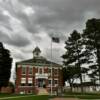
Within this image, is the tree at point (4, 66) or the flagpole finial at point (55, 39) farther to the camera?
the tree at point (4, 66)

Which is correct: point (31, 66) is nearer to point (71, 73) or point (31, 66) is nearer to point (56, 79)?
point (56, 79)

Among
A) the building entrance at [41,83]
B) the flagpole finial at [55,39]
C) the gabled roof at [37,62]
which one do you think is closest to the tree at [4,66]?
the gabled roof at [37,62]

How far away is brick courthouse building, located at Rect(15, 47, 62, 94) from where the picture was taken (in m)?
76.9

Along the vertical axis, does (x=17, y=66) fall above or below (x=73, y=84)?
above

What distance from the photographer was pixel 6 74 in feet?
227

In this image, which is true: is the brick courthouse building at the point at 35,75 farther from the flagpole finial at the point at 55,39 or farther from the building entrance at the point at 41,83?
the flagpole finial at the point at 55,39

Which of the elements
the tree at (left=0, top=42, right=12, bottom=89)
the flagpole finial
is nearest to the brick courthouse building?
the tree at (left=0, top=42, right=12, bottom=89)

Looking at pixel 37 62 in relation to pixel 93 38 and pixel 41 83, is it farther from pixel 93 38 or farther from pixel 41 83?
pixel 93 38

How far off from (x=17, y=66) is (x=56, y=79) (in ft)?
39.2

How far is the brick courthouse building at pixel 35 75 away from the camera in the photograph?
252ft

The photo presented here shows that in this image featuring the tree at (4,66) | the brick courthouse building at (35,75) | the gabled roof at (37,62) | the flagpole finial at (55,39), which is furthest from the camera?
the gabled roof at (37,62)

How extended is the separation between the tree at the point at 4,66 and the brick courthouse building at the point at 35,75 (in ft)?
23.5

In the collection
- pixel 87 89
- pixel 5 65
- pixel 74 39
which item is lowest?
pixel 87 89

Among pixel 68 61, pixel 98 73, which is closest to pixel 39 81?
pixel 68 61
